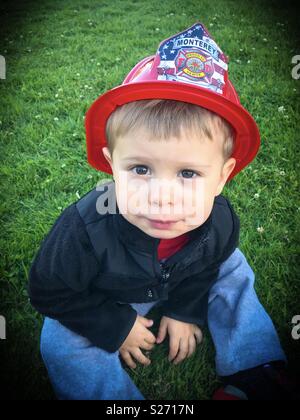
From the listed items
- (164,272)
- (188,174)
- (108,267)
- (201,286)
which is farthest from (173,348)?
(188,174)

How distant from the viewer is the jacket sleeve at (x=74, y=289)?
4.62 feet

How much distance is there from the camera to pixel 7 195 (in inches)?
99.1

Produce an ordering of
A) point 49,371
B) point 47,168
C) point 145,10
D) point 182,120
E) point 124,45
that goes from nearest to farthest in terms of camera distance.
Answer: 1. point 182,120
2. point 49,371
3. point 47,168
4. point 124,45
5. point 145,10

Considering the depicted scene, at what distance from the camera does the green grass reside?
180cm

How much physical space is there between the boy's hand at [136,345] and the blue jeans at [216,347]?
0.32ft

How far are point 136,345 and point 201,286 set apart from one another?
0.38 m

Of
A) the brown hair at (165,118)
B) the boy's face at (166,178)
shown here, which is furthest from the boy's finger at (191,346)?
the brown hair at (165,118)

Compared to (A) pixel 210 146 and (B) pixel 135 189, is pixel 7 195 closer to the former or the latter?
(B) pixel 135 189

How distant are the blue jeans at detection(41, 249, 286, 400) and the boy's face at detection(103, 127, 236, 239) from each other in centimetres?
60

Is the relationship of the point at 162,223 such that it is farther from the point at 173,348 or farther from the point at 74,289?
the point at 173,348

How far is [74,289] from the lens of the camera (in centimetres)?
146

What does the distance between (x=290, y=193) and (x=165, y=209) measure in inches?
58.8

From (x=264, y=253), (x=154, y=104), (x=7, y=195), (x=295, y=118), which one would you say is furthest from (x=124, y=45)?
(x=154, y=104)

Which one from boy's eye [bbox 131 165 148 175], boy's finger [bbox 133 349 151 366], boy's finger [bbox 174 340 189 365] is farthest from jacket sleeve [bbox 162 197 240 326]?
boy's eye [bbox 131 165 148 175]
